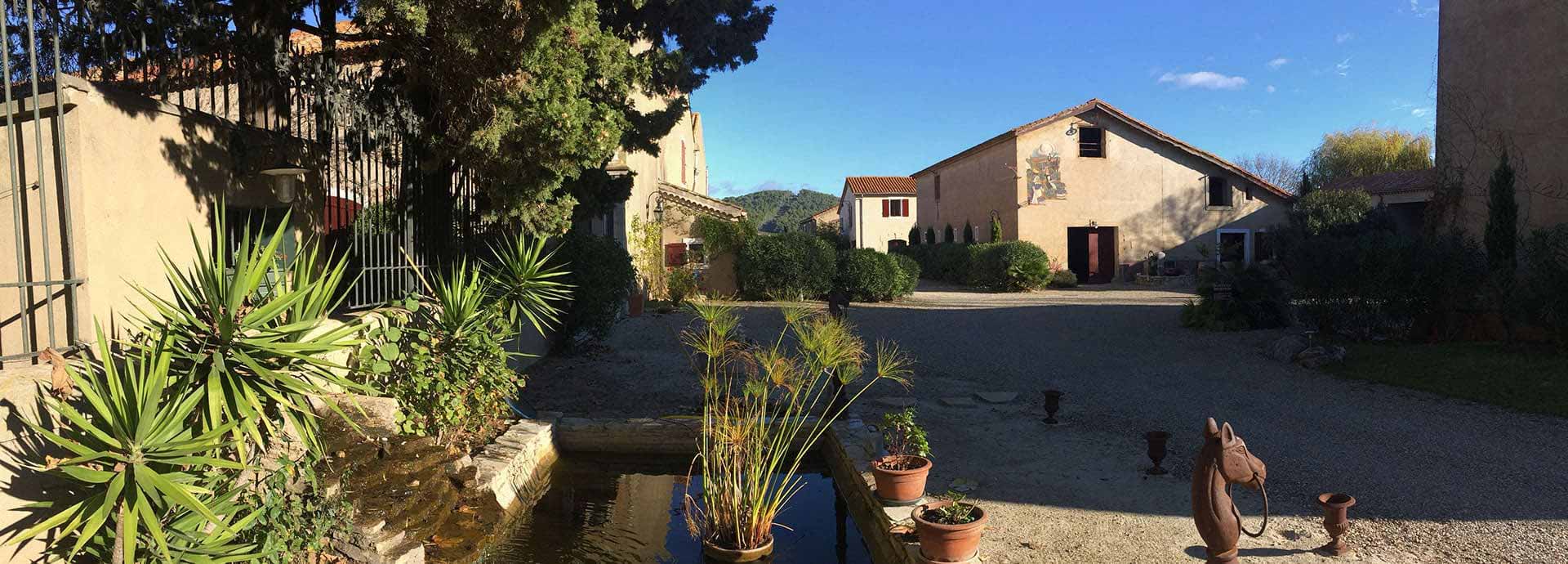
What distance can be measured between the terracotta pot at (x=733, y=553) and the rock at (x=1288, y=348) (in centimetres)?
902

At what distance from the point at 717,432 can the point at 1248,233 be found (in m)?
28.5

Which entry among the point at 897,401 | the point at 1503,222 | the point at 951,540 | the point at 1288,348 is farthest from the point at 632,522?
the point at 1503,222

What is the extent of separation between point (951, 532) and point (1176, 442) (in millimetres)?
3872

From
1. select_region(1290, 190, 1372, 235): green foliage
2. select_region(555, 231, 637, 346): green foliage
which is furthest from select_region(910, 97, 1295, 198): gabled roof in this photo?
select_region(555, 231, 637, 346): green foliage

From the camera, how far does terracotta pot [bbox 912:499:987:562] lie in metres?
4.28

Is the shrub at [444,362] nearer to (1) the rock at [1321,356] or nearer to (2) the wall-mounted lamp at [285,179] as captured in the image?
(2) the wall-mounted lamp at [285,179]

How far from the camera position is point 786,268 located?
19797 millimetres

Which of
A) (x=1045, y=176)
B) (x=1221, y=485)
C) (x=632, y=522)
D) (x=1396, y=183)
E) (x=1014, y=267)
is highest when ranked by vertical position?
(x=1045, y=176)

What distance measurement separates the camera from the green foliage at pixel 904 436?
18.3 ft

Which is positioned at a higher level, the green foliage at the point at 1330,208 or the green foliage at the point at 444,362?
the green foliage at the point at 1330,208

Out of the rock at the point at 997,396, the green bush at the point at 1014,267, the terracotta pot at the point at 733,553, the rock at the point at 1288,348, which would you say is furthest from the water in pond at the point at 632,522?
the green bush at the point at 1014,267

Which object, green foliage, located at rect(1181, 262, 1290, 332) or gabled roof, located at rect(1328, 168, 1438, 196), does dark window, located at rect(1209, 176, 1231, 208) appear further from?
green foliage, located at rect(1181, 262, 1290, 332)

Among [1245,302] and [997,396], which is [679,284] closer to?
[997,396]

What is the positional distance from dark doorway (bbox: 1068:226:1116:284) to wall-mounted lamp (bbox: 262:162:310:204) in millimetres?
25453
